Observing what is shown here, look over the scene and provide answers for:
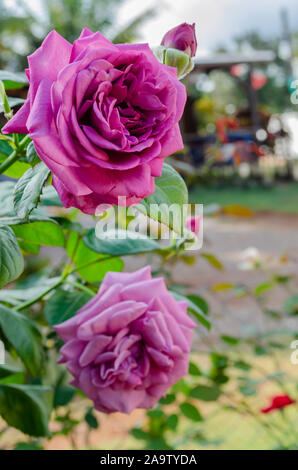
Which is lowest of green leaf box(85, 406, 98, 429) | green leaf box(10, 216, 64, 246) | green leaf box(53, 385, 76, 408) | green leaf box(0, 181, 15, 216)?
green leaf box(85, 406, 98, 429)

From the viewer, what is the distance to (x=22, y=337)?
41cm

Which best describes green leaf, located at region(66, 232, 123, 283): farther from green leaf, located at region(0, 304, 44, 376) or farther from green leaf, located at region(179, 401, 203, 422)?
green leaf, located at region(179, 401, 203, 422)

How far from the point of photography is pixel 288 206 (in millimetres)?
6445

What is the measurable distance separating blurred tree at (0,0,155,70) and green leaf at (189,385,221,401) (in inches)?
376

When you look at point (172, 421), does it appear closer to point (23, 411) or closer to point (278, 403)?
point (278, 403)

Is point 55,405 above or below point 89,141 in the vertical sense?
below

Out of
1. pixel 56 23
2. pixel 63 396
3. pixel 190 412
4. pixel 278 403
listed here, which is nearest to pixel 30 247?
pixel 63 396

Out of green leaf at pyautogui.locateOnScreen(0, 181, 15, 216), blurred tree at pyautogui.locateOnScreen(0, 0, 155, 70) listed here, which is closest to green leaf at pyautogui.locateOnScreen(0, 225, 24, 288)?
green leaf at pyautogui.locateOnScreen(0, 181, 15, 216)

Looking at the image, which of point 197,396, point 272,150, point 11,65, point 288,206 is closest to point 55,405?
point 197,396

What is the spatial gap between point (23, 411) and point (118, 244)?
154 millimetres

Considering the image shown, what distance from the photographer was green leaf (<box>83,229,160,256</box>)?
0.39 metres

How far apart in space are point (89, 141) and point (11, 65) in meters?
11.8

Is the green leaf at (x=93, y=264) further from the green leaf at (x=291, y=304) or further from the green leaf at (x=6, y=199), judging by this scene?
the green leaf at (x=291, y=304)
